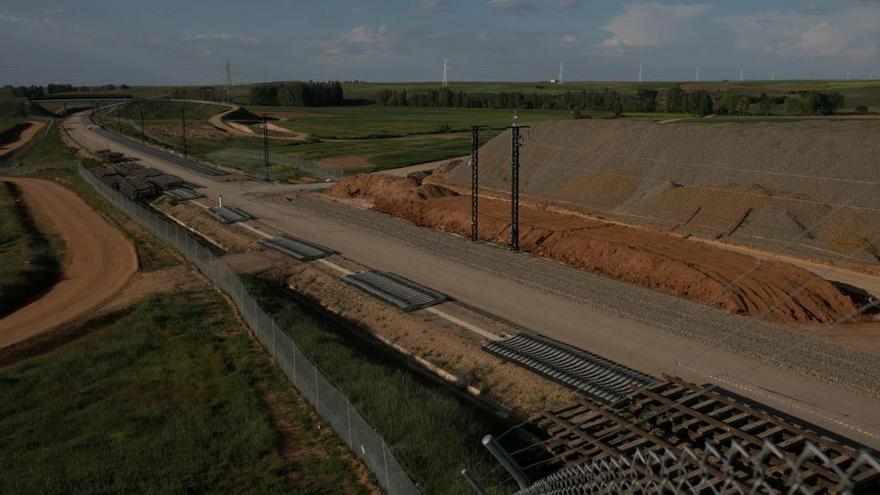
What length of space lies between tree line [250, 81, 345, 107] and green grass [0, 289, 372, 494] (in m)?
159

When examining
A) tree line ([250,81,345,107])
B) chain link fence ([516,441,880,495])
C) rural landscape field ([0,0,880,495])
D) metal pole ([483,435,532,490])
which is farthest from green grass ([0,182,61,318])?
tree line ([250,81,345,107])

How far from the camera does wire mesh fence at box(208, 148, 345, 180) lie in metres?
62.7

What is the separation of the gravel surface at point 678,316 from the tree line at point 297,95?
148229 mm

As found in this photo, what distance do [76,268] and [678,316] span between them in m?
27.6

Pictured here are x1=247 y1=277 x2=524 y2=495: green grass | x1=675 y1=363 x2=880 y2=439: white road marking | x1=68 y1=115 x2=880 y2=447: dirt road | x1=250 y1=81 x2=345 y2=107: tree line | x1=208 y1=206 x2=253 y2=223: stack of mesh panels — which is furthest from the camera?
x1=250 y1=81 x2=345 y2=107: tree line

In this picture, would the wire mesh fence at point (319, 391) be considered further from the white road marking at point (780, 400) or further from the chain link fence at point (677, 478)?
the white road marking at point (780, 400)

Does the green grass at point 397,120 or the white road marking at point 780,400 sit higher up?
the green grass at point 397,120

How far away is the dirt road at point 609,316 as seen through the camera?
57.8ft

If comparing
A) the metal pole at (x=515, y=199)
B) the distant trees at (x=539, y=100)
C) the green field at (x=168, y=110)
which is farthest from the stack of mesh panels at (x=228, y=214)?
the green field at (x=168, y=110)

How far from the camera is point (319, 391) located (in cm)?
1669

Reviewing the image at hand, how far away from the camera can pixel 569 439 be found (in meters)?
15.4

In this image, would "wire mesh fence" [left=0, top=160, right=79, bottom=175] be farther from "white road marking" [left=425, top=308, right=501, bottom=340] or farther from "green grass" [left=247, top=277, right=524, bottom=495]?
"green grass" [left=247, top=277, right=524, bottom=495]

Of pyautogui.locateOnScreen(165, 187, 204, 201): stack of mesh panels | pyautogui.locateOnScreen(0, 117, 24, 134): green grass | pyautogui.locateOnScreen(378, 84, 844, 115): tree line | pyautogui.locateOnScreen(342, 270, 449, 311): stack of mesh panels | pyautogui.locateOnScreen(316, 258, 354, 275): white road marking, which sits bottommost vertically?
pyautogui.locateOnScreen(316, 258, 354, 275): white road marking

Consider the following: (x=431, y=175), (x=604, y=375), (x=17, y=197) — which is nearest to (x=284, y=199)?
(x=431, y=175)
